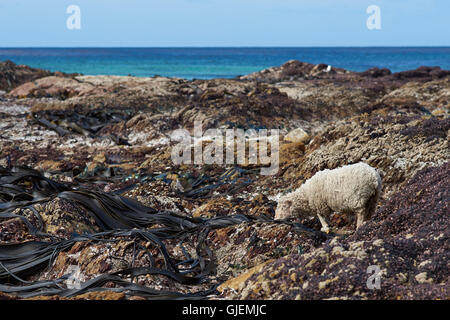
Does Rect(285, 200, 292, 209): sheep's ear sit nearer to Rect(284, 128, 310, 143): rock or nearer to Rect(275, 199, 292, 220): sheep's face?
Rect(275, 199, 292, 220): sheep's face

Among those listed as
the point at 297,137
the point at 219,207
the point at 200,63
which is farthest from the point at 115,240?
the point at 200,63

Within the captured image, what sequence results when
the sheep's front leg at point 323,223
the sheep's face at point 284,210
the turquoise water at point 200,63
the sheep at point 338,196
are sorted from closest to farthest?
1. the sheep at point 338,196
2. the sheep's front leg at point 323,223
3. the sheep's face at point 284,210
4. the turquoise water at point 200,63

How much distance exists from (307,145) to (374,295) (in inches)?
321

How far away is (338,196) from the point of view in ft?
21.7

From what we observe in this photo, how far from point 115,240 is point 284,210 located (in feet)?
8.23

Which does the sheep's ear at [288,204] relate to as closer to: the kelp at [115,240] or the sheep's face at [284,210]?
the sheep's face at [284,210]

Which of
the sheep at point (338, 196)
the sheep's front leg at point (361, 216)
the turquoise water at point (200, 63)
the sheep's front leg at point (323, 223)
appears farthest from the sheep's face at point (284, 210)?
the turquoise water at point (200, 63)

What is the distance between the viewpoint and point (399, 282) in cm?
368

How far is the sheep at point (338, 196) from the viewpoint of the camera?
6449 mm

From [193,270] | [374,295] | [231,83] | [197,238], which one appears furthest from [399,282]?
[231,83]

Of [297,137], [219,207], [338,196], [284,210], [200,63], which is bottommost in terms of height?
[219,207]

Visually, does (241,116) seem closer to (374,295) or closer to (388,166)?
(388,166)

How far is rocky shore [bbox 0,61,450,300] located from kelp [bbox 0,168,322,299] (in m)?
0.02

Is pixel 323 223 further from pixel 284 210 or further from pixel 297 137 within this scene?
pixel 297 137
